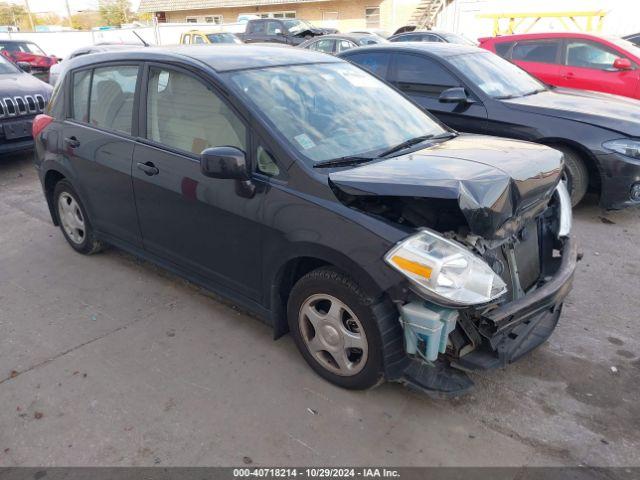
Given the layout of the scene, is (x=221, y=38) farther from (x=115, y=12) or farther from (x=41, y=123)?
(x=115, y=12)

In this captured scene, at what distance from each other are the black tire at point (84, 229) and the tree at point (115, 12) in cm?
6632

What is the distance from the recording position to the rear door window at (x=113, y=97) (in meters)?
3.82

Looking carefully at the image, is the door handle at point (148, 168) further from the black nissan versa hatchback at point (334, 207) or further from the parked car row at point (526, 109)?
the parked car row at point (526, 109)

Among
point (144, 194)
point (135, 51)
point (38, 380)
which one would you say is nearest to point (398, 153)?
point (144, 194)

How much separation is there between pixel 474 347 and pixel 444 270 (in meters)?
0.54

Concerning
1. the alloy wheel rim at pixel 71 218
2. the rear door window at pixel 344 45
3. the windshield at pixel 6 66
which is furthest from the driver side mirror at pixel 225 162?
the rear door window at pixel 344 45

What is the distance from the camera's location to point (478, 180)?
248cm

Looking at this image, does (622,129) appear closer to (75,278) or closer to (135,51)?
(135,51)

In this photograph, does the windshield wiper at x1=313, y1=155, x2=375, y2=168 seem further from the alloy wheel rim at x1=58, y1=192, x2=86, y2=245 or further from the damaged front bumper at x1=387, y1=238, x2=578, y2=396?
the alloy wheel rim at x1=58, y1=192, x2=86, y2=245

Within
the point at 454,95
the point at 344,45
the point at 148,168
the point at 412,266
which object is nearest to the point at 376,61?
the point at 454,95

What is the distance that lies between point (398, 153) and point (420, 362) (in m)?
1.25

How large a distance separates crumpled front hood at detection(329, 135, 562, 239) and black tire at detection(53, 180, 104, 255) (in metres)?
2.79

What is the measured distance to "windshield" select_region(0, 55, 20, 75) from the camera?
8462mm

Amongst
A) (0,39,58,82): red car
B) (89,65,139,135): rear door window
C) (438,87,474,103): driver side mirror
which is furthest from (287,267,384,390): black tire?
(0,39,58,82): red car
